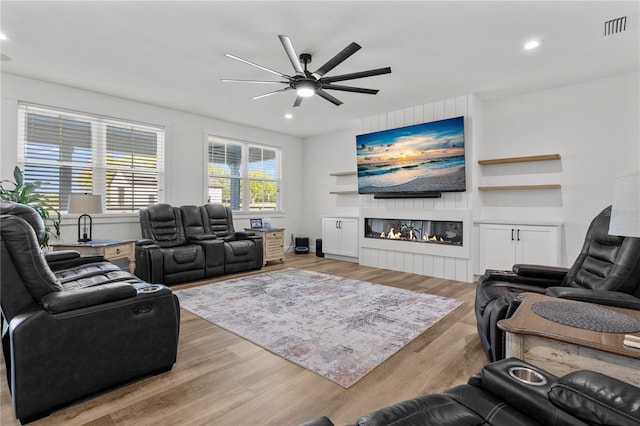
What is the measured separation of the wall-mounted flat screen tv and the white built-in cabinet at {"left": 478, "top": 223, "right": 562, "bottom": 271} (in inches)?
32.0

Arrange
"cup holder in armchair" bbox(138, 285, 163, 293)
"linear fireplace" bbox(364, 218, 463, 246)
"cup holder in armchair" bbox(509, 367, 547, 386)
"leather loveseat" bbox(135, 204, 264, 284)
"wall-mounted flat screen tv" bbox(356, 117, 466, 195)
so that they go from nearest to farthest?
"cup holder in armchair" bbox(509, 367, 547, 386), "cup holder in armchair" bbox(138, 285, 163, 293), "leather loveseat" bbox(135, 204, 264, 284), "wall-mounted flat screen tv" bbox(356, 117, 466, 195), "linear fireplace" bbox(364, 218, 463, 246)

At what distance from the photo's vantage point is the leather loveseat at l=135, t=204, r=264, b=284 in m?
4.41

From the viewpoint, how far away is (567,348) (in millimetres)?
1289

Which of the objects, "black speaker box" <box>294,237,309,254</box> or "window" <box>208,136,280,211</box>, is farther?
"black speaker box" <box>294,237,309,254</box>

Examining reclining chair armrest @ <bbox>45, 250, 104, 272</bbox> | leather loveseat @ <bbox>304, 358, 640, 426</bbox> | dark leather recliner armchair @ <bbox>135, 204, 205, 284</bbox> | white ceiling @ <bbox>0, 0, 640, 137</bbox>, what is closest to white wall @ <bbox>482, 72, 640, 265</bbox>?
white ceiling @ <bbox>0, 0, 640, 137</bbox>

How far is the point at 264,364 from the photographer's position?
7.44 feet

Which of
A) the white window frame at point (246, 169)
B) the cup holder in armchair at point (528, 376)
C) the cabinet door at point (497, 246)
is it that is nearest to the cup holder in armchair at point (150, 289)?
the cup holder in armchair at point (528, 376)

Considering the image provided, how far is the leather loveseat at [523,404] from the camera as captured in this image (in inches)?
35.5

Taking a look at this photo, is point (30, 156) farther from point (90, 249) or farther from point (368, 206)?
point (368, 206)

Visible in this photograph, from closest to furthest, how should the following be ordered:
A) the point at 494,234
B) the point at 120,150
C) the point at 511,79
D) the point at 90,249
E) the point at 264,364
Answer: the point at 264,364 < the point at 90,249 < the point at 511,79 < the point at 494,234 < the point at 120,150

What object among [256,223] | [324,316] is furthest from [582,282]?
[256,223]

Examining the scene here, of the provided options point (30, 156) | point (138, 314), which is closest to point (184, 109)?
point (30, 156)

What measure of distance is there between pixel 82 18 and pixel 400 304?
4216mm

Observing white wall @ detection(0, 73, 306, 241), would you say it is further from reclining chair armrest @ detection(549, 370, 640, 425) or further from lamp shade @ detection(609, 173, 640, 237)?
lamp shade @ detection(609, 173, 640, 237)
